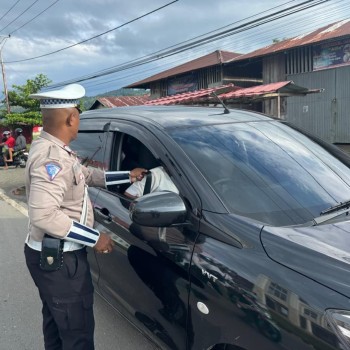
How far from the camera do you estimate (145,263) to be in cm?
232

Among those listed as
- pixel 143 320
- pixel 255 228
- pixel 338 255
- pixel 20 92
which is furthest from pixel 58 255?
pixel 20 92

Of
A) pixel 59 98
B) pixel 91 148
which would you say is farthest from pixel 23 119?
pixel 59 98

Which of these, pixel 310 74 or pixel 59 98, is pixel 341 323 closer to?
pixel 59 98

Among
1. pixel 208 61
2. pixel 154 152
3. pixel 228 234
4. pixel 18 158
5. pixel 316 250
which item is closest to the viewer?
pixel 316 250

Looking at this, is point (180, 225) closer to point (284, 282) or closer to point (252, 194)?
point (252, 194)

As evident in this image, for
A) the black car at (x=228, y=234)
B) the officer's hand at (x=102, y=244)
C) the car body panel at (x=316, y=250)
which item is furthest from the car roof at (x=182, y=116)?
the car body panel at (x=316, y=250)

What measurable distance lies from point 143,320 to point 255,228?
1056mm

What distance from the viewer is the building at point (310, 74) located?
14.2m

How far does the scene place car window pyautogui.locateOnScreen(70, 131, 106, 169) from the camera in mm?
3213

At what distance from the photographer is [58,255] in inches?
Answer: 80.1

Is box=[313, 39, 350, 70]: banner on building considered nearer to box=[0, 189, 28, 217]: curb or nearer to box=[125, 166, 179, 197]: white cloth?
box=[0, 189, 28, 217]: curb

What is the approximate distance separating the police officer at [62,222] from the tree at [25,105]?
2667 cm

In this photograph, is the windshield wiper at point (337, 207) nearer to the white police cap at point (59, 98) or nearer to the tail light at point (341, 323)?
the tail light at point (341, 323)

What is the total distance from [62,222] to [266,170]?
3.93 feet
